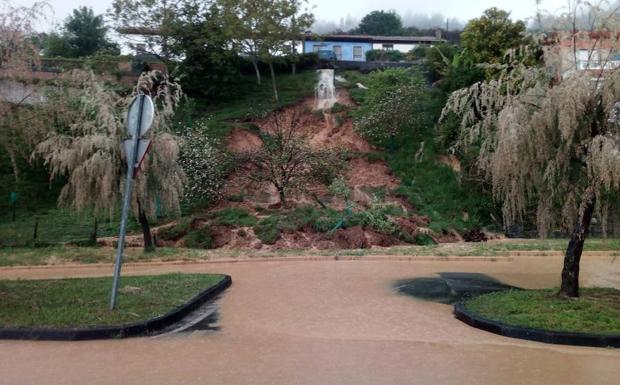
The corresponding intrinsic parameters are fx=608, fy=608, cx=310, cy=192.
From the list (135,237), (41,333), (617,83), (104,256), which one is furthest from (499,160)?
(135,237)

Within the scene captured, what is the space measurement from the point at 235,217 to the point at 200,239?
2.15 m

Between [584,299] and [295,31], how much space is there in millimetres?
29219

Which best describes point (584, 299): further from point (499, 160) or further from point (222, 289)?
point (222, 289)

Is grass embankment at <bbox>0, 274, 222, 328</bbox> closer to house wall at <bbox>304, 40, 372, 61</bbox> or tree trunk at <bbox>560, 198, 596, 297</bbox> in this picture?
tree trunk at <bbox>560, 198, 596, 297</bbox>

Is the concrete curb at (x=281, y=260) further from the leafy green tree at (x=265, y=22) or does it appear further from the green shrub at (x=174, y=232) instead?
the leafy green tree at (x=265, y=22)

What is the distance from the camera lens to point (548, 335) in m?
8.62

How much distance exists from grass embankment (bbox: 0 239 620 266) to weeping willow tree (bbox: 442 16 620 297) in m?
7.44

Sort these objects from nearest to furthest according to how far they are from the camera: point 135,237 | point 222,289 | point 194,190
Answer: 1. point 222,289
2. point 135,237
3. point 194,190

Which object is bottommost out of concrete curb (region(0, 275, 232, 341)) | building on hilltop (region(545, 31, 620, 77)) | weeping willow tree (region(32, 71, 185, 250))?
concrete curb (region(0, 275, 232, 341))

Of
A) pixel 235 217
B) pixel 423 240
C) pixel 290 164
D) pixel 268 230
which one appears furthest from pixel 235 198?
pixel 423 240

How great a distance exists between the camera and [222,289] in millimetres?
13172

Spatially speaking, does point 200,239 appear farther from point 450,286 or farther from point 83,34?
point 83,34

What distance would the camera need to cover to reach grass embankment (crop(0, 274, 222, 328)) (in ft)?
30.1

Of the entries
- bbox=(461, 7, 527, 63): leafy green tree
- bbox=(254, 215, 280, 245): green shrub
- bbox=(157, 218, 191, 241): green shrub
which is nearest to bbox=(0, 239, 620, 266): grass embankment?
bbox=(254, 215, 280, 245): green shrub
